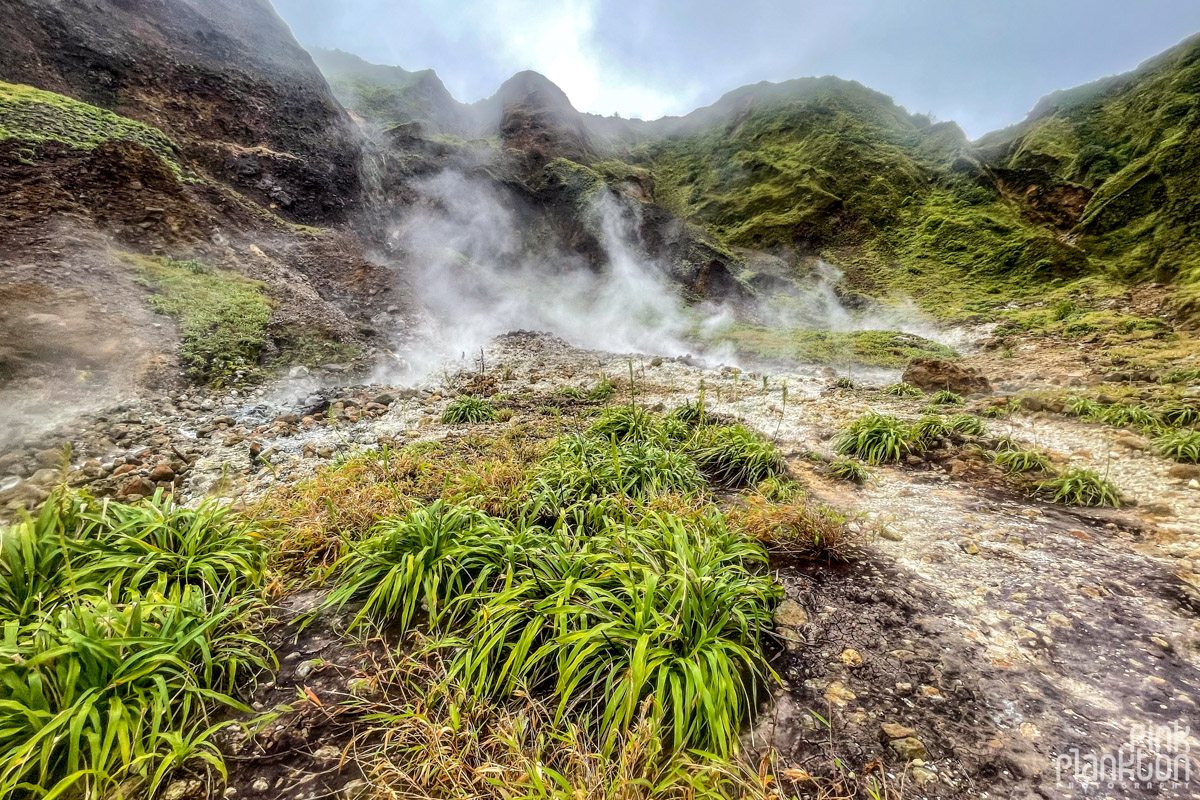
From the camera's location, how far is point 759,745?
1.83m

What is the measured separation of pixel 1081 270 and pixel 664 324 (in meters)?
17.8

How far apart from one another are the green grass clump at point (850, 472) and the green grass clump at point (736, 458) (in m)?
0.54

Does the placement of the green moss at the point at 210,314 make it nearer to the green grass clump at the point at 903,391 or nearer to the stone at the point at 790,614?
the stone at the point at 790,614

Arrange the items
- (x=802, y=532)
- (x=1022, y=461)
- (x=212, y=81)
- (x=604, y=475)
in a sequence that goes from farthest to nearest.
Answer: (x=212, y=81) < (x=1022, y=461) < (x=604, y=475) < (x=802, y=532)

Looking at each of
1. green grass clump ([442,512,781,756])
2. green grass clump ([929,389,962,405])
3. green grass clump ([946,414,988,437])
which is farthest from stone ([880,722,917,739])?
green grass clump ([929,389,962,405])

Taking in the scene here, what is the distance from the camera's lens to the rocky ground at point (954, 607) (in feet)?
5.79

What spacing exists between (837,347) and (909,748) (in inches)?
597

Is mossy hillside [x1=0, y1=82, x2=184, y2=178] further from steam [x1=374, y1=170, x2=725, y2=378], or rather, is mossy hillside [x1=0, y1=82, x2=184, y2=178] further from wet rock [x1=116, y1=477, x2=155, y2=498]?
wet rock [x1=116, y1=477, x2=155, y2=498]

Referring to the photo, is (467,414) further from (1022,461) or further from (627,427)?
(1022,461)

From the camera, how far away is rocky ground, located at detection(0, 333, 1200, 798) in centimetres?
176

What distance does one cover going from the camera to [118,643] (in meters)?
1.89

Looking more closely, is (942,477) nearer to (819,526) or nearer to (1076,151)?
(819,526)

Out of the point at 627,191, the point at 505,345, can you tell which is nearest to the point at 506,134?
the point at 627,191

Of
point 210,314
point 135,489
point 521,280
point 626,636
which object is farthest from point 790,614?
point 521,280
